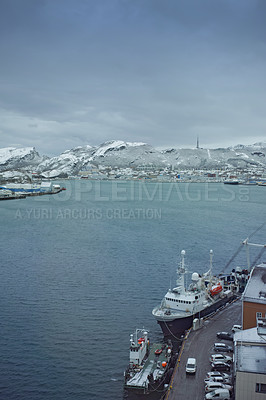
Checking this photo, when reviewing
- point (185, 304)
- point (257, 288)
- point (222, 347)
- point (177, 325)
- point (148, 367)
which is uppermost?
point (257, 288)

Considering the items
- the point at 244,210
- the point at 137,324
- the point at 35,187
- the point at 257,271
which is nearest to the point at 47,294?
the point at 137,324

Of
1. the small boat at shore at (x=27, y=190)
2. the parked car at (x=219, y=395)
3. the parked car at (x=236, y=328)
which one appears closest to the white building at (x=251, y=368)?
the parked car at (x=219, y=395)

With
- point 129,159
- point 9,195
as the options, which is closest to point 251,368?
point 9,195

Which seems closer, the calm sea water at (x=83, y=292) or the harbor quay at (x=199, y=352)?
the harbor quay at (x=199, y=352)

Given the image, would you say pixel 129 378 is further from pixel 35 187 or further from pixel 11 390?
pixel 35 187

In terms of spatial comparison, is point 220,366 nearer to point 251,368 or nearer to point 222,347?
point 222,347

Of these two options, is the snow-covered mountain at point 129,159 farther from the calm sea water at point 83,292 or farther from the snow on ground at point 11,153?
the calm sea water at point 83,292
